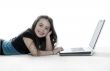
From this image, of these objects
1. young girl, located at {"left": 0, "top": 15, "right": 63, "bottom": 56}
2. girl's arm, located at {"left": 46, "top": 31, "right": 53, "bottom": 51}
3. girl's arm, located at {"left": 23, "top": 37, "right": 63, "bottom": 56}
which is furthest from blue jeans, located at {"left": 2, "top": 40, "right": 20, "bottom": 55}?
girl's arm, located at {"left": 46, "top": 31, "right": 53, "bottom": 51}

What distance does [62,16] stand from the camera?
2777mm

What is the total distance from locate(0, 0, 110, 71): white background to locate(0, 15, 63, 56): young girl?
20.1 inches

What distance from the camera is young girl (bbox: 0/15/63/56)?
2068 mm

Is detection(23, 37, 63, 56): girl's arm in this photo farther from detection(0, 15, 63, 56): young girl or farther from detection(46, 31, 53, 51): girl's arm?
detection(46, 31, 53, 51): girl's arm

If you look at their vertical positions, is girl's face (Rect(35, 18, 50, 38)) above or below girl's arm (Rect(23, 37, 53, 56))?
above

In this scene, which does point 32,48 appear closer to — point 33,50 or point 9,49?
point 33,50

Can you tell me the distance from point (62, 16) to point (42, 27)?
0.66 m

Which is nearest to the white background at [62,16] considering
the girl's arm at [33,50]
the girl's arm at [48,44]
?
the girl's arm at [48,44]

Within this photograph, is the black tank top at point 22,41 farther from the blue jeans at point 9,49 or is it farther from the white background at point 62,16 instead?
the white background at point 62,16

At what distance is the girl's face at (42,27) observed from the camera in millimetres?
2152

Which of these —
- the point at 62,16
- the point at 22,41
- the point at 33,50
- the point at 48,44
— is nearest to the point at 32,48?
the point at 33,50

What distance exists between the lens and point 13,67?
1.44 meters

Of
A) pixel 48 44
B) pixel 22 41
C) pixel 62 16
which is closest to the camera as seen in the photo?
pixel 22 41

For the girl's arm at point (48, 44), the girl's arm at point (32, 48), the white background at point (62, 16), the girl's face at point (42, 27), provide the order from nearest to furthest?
1. the girl's arm at point (32, 48)
2. the girl's face at point (42, 27)
3. the girl's arm at point (48, 44)
4. the white background at point (62, 16)
